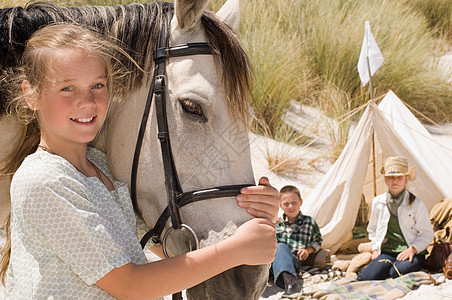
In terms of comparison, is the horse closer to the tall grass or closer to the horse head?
the horse head

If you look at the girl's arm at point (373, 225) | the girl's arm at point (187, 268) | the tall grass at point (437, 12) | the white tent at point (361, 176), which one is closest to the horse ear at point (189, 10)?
the girl's arm at point (187, 268)

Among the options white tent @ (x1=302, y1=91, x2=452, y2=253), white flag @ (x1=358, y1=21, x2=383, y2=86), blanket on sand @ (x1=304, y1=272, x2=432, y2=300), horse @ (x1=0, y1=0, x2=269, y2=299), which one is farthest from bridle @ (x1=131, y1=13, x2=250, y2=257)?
white flag @ (x1=358, y1=21, x2=383, y2=86)

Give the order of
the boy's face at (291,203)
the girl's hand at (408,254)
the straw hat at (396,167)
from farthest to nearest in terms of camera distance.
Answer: the boy's face at (291,203), the straw hat at (396,167), the girl's hand at (408,254)

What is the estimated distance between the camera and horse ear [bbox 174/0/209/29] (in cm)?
154

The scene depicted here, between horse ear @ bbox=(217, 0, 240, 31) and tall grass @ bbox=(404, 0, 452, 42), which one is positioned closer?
horse ear @ bbox=(217, 0, 240, 31)

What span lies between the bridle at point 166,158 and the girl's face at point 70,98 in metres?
0.21

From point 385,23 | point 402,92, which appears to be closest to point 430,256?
point 402,92

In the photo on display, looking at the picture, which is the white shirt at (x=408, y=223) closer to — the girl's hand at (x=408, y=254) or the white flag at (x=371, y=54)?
the girl's hand at (x=408, y=254)

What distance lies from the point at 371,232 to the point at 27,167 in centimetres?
403

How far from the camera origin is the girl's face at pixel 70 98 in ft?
4.50

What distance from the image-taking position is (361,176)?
5379 mm

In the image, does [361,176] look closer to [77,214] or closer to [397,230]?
[397,230]

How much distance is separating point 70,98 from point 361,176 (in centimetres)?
448

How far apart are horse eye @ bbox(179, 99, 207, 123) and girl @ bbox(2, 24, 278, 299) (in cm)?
26
